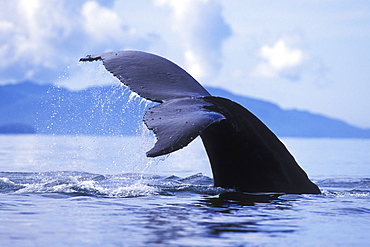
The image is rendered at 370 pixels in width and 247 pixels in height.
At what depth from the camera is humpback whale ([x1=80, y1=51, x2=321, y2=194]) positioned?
6809mm

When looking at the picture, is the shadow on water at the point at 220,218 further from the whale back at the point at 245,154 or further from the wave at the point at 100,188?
the wave at the point at 100,188

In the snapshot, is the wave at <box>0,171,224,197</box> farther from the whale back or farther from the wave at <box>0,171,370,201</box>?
the whale back

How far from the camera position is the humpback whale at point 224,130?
6.81 meters

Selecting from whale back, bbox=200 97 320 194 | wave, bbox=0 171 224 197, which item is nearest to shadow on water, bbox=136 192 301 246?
whale back, bbox=200 97 320 194

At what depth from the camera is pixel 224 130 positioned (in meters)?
6.84

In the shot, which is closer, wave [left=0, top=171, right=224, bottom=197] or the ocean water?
the ocean water

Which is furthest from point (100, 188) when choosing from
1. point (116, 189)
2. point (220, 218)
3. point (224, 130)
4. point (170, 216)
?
point (220, 218)

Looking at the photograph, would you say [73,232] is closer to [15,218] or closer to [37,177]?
[15,218]

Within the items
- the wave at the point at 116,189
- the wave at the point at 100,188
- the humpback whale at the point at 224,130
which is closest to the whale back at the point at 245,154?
the humpback whale at the point at 224,130

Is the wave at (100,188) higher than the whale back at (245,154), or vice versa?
the whale back at (245,154)

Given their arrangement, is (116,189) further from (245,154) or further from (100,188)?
(245,154)

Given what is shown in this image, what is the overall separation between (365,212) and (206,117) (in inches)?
79.3

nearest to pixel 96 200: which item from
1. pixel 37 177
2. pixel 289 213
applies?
pixel 289 213

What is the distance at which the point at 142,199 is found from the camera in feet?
23.3
